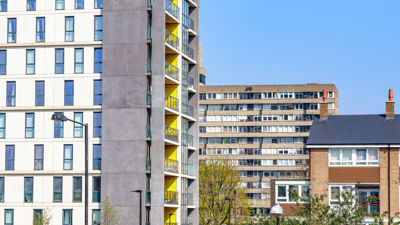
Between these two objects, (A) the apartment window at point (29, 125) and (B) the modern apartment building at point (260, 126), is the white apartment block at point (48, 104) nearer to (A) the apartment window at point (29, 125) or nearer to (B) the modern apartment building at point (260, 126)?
(A) the apartment window at point (29, 125)

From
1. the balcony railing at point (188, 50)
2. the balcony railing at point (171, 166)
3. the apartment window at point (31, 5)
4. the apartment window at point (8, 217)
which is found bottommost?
the apartment window at point (8, 217)

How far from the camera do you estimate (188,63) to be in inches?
3169

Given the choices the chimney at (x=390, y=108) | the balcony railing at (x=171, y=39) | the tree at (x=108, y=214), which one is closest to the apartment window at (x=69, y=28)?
the balcony railing at (x=171, y=39)

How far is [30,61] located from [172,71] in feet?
Answer: 38.5

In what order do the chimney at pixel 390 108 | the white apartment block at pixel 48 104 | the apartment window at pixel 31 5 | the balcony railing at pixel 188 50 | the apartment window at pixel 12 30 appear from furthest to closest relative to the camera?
the balcony railing at pixel 188 50
the chimney at pixel 390 108
the apartment window at pixel 12 30
the apartment window at pixel 31 5
the white apartment block at pixel 48 104

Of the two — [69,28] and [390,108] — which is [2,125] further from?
[390,108]

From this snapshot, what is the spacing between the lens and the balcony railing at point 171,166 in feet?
240

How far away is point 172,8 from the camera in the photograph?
7606 cm

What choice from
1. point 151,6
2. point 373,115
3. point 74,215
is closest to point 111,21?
point 151,6

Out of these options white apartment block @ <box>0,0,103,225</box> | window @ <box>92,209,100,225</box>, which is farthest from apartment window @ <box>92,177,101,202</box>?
white apartment block @ <box>0,0,103,225</box>

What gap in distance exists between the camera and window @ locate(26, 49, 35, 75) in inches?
2901

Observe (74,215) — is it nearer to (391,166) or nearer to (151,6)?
(151,6)

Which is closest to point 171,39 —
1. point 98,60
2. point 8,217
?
point 98,60

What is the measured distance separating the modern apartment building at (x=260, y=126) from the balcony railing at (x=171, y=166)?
280 feet
